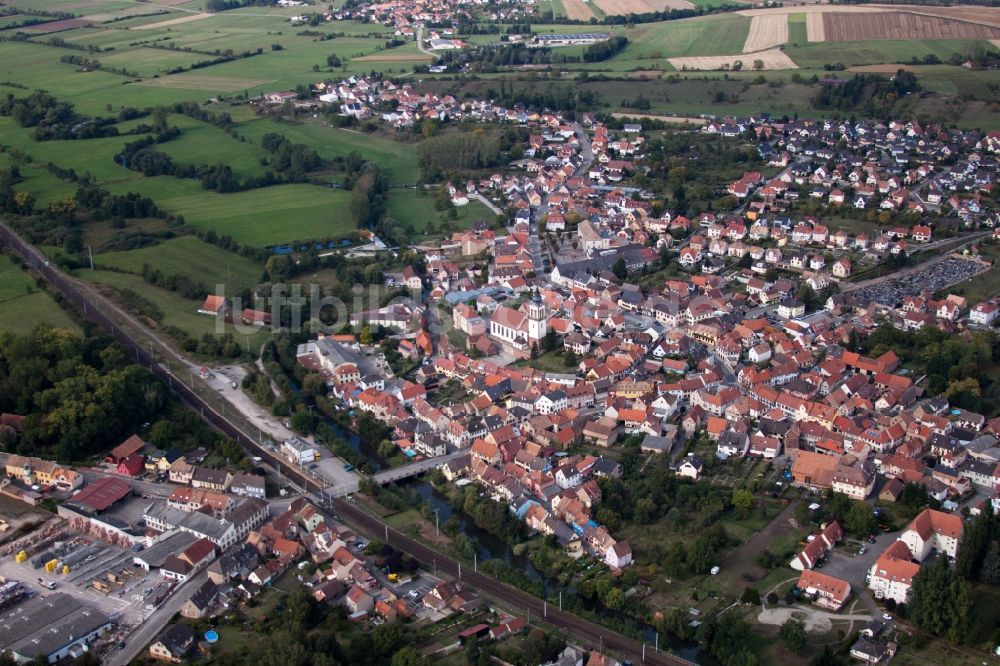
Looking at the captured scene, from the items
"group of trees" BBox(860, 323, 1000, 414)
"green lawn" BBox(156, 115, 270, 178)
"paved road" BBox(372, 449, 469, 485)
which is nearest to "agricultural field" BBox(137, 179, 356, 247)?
"green lawn" BBox(156, 115, 270, 178)

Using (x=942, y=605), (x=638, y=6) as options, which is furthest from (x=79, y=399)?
(x=638, y=6)

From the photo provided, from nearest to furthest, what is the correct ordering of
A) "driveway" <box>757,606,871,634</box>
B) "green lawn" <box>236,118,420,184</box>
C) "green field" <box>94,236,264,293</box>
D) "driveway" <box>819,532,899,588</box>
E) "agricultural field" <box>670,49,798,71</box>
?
"driveway" <box>757,606,871,634</box> → "driveway" <box>819,532,899,588</box> → "green field" <box>94,236,264,293</box> → "green lawn" <box>236,118,420,184</box> → "agricultural field" <box>670,49,798,71</box>

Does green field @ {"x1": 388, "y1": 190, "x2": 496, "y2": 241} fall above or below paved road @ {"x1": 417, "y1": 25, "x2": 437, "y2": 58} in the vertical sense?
below

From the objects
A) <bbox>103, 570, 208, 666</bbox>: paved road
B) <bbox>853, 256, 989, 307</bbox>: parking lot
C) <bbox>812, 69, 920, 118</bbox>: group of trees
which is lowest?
<bbox>103, 570, 208, 666</bbox>: paved road

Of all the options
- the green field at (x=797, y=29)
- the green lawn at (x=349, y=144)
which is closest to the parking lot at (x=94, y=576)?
the green lawn at (x=349, y=144)

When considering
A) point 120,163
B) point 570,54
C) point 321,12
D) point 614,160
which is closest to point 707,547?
point 614,160

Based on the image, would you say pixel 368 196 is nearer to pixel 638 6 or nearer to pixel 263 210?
pixel 263 210

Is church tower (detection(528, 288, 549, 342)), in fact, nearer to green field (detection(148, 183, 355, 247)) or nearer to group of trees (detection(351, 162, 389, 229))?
green field (detection(148, 183, 355, 247))
